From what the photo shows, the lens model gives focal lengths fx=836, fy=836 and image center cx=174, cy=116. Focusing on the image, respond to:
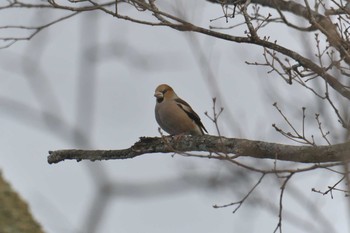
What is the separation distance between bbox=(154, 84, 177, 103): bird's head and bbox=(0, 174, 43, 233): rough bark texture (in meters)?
2.37

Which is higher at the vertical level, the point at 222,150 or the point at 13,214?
the point at 222,150

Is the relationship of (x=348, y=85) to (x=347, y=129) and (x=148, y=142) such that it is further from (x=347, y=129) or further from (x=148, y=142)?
(x=148, y=142)

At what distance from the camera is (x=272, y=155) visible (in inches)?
214

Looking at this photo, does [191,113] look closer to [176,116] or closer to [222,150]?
[176,116]

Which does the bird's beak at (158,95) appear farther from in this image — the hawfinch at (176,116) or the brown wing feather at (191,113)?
the brown wing feather at (191,113)

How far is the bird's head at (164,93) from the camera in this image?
8217 millimetres

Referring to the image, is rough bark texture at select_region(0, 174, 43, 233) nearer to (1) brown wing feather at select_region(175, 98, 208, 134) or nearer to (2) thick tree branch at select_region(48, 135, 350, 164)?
(2) thick tree branch at select_region(48, 135, 350, 164)

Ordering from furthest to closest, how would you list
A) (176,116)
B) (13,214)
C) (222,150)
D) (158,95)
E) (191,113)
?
(158,95) < (191,113) < (176,116) < (13,214) < (222,150)

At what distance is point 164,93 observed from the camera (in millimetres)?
8336

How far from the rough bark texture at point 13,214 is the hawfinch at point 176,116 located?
2056 millimetres

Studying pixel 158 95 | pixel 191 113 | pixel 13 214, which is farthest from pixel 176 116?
pixel 13 214

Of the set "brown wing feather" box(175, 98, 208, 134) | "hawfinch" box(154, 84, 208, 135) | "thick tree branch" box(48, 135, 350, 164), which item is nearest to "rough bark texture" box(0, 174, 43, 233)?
"thick tree branch" box(48, 135, 350, 164)

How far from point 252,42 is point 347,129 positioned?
1.26 meters

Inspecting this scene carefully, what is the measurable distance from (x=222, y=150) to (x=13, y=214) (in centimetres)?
160
